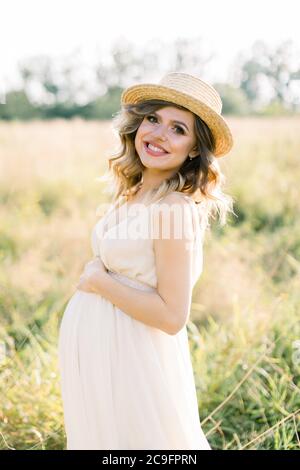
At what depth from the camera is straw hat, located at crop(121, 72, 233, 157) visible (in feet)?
7.79

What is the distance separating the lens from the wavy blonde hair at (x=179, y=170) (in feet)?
8.13

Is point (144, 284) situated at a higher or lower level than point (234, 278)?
higher

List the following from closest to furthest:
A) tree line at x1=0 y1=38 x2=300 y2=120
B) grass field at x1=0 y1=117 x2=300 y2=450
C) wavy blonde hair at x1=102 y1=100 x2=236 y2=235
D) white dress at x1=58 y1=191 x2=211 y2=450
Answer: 1. white dress at x1=58 y1=191 x2=211 y2=450
2. wavy blonde hair at x1=102 y1=100 x2=236 y2=235
3. grass field at x1=0 y1=117 x2=300 y2=450
4. tree line at x1=0 y1=38 x2=300 y2=120

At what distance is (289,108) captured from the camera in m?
20.4

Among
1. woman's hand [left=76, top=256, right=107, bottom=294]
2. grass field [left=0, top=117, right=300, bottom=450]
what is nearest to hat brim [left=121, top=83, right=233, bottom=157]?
grass field [left=0, top=117, right=300, bottom=450]

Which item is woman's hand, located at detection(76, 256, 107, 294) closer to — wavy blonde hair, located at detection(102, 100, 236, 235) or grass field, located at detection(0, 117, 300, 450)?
wavy blonde hair, located at detection(102, 100, 236, 235)

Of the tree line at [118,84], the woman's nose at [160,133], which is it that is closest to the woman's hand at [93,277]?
the woman's nose at [160,133]

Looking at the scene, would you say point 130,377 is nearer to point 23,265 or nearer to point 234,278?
point 234,278

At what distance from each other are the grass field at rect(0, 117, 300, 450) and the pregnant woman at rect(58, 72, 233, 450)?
1.98 ft

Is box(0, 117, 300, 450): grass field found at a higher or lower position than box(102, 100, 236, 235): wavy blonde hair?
lower

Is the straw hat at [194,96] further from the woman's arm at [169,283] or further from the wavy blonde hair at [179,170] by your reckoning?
the woman's arm at [169,283]

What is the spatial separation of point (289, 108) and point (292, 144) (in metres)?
9.65

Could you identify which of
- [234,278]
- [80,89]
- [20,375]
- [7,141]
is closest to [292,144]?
[7,141]

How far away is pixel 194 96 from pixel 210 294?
125 inches
